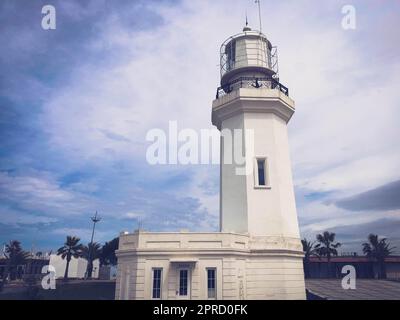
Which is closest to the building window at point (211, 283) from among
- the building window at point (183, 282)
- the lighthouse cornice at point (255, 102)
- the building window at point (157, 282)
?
the building window at point (183, 282)

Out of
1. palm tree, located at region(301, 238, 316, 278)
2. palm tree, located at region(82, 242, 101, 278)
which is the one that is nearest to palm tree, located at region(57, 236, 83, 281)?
palm tree, located at region(82, 242, 101, 278)

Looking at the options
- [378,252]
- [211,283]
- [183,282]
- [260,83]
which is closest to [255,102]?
[260,83]

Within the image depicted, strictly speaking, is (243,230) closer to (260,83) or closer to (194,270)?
(194,270)

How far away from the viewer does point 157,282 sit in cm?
1587

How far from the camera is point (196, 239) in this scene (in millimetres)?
16531

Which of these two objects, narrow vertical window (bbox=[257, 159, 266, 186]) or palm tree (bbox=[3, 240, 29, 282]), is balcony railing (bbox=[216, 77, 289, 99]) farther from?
palm tree (bbox=[3, 240, 29, 282])

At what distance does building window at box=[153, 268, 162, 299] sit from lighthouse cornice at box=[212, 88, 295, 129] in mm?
11489

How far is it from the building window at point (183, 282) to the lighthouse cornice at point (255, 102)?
11.0 meters

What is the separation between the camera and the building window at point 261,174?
63.7 feet

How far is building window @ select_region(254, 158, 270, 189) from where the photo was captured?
19422 mm

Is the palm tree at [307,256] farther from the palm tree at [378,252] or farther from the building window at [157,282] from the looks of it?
the building window at [157,282]

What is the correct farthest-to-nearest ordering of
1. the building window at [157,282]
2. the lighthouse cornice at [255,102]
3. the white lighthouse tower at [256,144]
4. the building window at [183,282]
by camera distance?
1. the lighthouse cornice at [255,102]
2. the white lighthouse tower at [256,144]
3. the building window at [183,282]
4. the building window at [157,282]

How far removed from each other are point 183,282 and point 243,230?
4.95m
